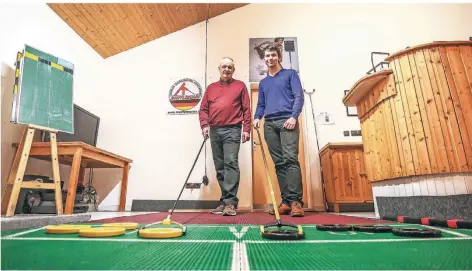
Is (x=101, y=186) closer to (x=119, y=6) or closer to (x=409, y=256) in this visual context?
(x=119, y=6)

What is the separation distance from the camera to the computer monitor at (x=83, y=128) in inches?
127

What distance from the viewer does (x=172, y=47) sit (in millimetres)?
4602

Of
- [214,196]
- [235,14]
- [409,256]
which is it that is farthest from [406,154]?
[235,14]

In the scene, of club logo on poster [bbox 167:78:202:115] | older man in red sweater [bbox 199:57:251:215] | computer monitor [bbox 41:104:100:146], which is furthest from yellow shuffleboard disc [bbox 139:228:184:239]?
club logo on poster [bbox 167:78:202:115]

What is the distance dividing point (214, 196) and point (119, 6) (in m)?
2.99

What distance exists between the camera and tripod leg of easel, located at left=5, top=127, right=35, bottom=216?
7.16ft

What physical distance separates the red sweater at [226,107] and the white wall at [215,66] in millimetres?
1372

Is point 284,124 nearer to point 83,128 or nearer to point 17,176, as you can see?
point 17,176

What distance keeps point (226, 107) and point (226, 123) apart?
0.17 m

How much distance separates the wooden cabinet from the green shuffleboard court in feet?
7.59

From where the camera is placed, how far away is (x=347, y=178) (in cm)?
352

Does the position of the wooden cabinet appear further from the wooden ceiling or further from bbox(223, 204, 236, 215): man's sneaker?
the wooden ceiling

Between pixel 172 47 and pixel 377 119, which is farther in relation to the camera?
pixel 172 47

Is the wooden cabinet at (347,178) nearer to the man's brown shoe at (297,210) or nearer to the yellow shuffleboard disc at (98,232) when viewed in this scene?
the man's brown shoe at (297,210)
